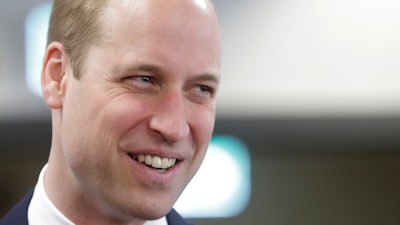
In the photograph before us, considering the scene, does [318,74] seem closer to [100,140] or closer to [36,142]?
[36,142]

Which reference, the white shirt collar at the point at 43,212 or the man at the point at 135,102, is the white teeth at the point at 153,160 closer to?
the man at the point at 135,102

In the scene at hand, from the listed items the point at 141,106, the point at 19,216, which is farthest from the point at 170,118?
the point at 19,216

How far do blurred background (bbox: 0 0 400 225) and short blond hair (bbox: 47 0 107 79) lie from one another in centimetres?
283

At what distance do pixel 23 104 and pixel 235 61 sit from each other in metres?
1.08

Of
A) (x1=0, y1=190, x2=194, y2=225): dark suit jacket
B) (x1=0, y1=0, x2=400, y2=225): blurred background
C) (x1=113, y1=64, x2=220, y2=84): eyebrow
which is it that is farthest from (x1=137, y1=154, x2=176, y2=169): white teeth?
(x1=0, y1=0, x2=400, y2=225): blurred background

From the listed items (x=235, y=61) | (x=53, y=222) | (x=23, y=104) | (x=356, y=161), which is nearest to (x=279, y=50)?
(x=235, y=61)

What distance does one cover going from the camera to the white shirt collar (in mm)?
1201

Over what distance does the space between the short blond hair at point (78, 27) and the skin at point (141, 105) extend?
0.01 metres

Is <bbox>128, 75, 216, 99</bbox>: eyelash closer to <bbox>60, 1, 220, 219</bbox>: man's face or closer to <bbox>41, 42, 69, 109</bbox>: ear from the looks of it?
<bbox>60, 1, 220, 219</bbox>: man's face

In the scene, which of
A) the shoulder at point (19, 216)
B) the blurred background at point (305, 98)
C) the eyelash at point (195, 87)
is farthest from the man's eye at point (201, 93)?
the blurred background at point (305, 98)

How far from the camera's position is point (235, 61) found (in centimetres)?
418

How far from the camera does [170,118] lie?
3.61 ft

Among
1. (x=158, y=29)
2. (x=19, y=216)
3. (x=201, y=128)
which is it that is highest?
(x=158, y=29)

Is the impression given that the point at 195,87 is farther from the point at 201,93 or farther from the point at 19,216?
the point at 19,216
